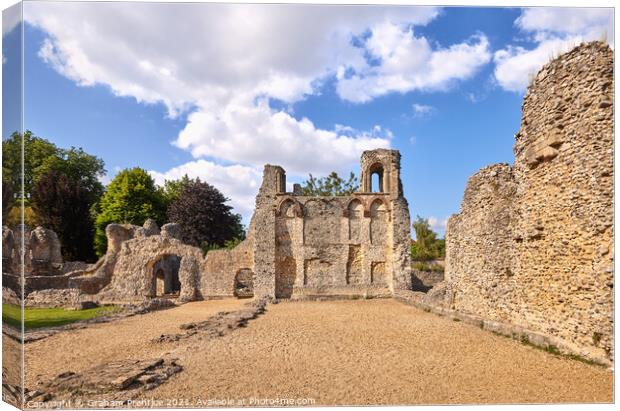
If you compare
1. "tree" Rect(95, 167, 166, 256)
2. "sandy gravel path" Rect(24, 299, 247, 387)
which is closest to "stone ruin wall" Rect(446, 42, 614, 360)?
"sandy gravel path" Rect(24, 299, 247, 387)

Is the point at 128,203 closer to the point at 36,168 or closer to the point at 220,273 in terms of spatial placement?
the point at 220,273

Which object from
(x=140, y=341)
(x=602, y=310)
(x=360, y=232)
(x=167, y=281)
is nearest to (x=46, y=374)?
(x=140, y=341)

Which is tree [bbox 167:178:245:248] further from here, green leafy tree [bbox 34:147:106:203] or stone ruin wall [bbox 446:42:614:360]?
stone ruin wall [bbox 446:42:614:360]

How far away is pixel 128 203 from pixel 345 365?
32.9 metres

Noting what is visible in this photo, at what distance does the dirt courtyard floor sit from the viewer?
470 centimetres

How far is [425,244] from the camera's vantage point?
3456 cm

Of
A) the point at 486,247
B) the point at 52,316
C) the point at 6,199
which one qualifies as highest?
the point at 6,199

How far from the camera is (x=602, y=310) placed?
556 cm

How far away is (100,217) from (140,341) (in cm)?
2773

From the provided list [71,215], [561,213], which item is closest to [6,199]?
[561,213]

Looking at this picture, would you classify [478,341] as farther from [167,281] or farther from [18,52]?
[167,281]

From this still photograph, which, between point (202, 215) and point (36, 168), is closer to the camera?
point (36, 168)

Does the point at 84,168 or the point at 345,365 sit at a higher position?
the point at 84,168

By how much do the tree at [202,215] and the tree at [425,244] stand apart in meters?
16.5
